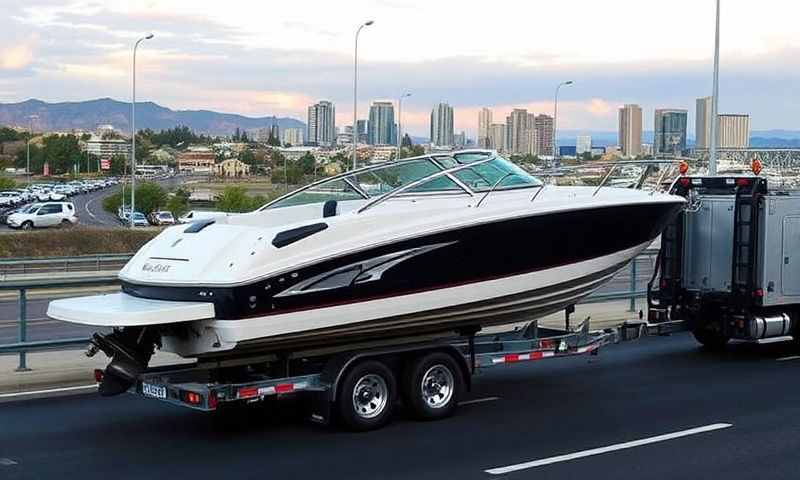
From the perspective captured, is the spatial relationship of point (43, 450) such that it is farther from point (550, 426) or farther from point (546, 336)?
point (546, 336)

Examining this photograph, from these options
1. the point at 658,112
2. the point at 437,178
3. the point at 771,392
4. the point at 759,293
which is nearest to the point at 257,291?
the point at 437,178

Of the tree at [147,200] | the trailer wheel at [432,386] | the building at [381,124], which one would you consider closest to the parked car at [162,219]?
the tree at [147,200]

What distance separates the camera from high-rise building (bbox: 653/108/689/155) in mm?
50594

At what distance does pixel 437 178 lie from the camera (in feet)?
40.5

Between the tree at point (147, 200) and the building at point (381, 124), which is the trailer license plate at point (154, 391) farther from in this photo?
the building at point (381, 124)

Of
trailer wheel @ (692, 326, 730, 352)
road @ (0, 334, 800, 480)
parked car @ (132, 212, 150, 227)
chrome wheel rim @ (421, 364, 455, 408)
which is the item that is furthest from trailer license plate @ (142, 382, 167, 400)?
parked car @ (132, 212, 150, 227)

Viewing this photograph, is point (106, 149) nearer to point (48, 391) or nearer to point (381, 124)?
point (381, 124)

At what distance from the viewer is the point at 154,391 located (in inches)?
424

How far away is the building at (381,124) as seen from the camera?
98.1 m

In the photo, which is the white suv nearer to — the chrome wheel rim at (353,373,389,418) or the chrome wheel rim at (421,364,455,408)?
the chrome wheel rim at (421,364,455,408)

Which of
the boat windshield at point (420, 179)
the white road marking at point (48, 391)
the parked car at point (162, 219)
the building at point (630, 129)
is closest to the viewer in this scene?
the boat windshield at point (420, 179)

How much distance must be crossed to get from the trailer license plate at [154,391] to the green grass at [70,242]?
3678 centimetres

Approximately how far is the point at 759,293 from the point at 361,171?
18.8 ft

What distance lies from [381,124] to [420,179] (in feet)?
292
